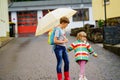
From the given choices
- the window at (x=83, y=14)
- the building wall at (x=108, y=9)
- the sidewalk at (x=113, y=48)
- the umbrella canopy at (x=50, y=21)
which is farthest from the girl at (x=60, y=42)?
the window at (x=83, y=14)

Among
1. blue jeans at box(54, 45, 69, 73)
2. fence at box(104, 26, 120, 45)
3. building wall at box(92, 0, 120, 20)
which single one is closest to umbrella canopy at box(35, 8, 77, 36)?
blue jeans at box(54, 45, 69, 73)

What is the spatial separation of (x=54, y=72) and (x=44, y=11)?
143 feet

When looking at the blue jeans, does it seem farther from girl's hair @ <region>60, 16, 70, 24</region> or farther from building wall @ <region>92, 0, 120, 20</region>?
building wall @ <region>92, 0, 120, 20</region>

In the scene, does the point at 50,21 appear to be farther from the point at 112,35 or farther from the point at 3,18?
the point at 3,18

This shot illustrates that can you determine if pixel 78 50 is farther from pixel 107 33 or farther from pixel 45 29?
pixel 107 33

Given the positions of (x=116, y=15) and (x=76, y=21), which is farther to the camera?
(x=76, y=21)

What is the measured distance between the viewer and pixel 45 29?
1060cm

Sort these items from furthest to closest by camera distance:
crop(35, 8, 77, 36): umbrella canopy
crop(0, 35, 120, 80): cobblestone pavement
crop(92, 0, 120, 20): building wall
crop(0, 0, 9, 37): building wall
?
crop(0, 0, 9, 37): building wall, crop(92, 0, 120, 20): building wall, crop(0, 35, 120, 80): cobblestone pavement, crop(35, 8, 77, 36): umbrella canopy

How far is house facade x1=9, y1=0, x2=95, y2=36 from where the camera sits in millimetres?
55188

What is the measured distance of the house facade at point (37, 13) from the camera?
181 ft

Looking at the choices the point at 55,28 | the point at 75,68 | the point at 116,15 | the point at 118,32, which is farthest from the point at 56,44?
the point at 116,15

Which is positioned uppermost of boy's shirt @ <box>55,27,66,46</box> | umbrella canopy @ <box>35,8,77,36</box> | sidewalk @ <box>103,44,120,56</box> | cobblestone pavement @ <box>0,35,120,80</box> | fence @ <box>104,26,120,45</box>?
umbrella canopy @ <box>35,8,77,36</box>

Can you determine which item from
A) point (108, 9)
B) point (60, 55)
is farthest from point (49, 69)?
point (108, 9)

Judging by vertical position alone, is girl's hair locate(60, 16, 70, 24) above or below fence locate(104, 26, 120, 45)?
above
